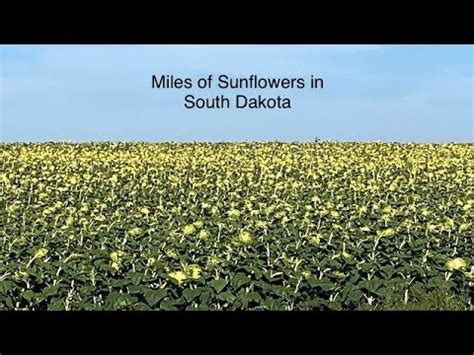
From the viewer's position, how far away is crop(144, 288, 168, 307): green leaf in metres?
7.24

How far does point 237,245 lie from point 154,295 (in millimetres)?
2546

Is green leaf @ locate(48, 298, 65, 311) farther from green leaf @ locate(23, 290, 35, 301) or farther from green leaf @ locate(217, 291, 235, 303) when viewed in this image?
green leaf @ locate(217, 291, 235, 303)

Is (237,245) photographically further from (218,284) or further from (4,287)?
(4,287)

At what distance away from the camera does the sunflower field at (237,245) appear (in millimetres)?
7762

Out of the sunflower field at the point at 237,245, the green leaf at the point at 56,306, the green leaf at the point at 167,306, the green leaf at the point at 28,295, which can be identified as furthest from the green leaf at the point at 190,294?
the green leaf at the point at 28,295

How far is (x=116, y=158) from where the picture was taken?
90.5ft

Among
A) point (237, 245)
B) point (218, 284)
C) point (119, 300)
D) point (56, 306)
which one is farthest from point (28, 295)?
point (237, 245)

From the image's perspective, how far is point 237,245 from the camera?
9.73 meters

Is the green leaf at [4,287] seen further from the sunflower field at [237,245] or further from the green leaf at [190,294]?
the green leaf at [190,294]

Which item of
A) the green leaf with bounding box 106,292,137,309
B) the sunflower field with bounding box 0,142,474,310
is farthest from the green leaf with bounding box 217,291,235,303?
the green leaf with bounding box 106,292,137,309
